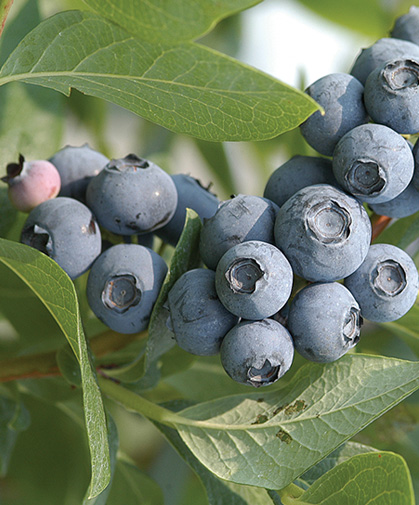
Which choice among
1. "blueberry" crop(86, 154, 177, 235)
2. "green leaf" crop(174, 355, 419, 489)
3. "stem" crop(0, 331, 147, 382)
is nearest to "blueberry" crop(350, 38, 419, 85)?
"blueberry" crop(86, 154, 177, 235)

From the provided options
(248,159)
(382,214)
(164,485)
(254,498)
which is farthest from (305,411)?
(248,159)

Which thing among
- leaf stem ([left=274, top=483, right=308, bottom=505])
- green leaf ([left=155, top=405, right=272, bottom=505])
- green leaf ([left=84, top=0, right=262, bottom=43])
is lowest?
green leaf ([left=155, top=405, right=272, bottom=505])

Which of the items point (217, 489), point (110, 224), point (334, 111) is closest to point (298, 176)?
point (334, 111)

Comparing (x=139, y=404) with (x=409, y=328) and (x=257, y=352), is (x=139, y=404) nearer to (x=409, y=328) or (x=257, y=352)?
(x=257, y=352)

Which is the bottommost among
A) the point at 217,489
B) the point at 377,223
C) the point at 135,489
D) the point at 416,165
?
the point at 135,489

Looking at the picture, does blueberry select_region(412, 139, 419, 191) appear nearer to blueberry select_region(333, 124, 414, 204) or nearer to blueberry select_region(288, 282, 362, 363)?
blueberry select_region(333, 124, 414, 204)

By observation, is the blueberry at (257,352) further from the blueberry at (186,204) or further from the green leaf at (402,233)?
the green leaf at (402,233)
